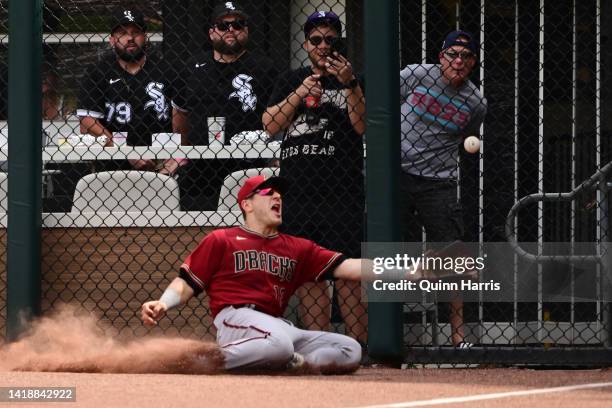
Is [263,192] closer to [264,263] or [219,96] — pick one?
[264,263]

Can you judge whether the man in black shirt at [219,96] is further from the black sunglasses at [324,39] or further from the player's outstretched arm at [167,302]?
the player's outstretched arm at [167,302]

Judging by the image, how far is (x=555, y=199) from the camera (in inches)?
308

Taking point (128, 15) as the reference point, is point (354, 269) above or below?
below

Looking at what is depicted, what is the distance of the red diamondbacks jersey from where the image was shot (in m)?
6.90

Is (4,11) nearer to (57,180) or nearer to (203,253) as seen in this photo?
(57,180)

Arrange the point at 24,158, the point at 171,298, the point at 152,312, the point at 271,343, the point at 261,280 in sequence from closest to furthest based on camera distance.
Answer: the point at 152,312, the point at 271,343, the point at 171,298, the point at 261,280, the point at 24,158

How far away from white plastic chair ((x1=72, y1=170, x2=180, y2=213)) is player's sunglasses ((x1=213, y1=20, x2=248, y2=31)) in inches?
38.9

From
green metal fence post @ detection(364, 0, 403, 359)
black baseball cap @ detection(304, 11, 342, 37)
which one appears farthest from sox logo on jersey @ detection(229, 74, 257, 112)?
green metal fence post @ detection(364, 0, 403, 359)

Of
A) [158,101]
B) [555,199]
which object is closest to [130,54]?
[158,101]

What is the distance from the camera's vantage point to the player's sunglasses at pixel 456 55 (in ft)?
25.2

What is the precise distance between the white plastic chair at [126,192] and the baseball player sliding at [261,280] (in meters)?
0.64

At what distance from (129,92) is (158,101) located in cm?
19

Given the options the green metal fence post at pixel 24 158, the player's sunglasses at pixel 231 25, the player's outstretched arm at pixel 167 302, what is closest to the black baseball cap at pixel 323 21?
the player's sunglasses at pixel 231 25

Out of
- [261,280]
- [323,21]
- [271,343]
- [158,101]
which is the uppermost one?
[323,21]
